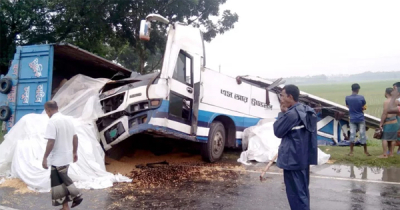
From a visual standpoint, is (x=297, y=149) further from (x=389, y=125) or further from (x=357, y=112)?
(x=357, y=112)

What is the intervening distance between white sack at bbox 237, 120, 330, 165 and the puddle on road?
0.53m

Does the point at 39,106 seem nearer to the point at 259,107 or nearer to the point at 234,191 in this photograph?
the point at 234,191

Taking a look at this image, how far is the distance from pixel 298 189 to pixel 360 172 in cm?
372

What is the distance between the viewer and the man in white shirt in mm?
4617

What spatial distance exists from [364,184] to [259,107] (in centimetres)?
386

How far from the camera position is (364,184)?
5969 millimetres

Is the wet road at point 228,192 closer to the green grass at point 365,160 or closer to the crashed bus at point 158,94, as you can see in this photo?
the green grass at point 365,160

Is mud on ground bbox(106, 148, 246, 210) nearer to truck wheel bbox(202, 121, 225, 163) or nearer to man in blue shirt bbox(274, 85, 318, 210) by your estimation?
truck wheel bbox(202, 121, 225, 163)

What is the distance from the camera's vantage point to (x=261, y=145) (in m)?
8.31

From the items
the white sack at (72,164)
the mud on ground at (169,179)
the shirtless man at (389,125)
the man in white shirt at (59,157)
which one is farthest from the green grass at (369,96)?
the man in white shirt at (59,157)

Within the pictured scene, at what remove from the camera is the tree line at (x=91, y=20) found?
562 inches

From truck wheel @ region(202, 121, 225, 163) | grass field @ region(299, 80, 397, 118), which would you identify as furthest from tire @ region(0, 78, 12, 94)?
grass field @ region(299, 80, 397, 118)

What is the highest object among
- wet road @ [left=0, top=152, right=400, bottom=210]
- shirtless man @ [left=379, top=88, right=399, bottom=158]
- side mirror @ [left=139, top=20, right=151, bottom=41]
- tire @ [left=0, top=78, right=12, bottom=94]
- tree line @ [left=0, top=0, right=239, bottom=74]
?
tree line @ [left=0, top=0, right=239, bottom=74]

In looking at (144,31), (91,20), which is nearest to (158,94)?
(144,31)
